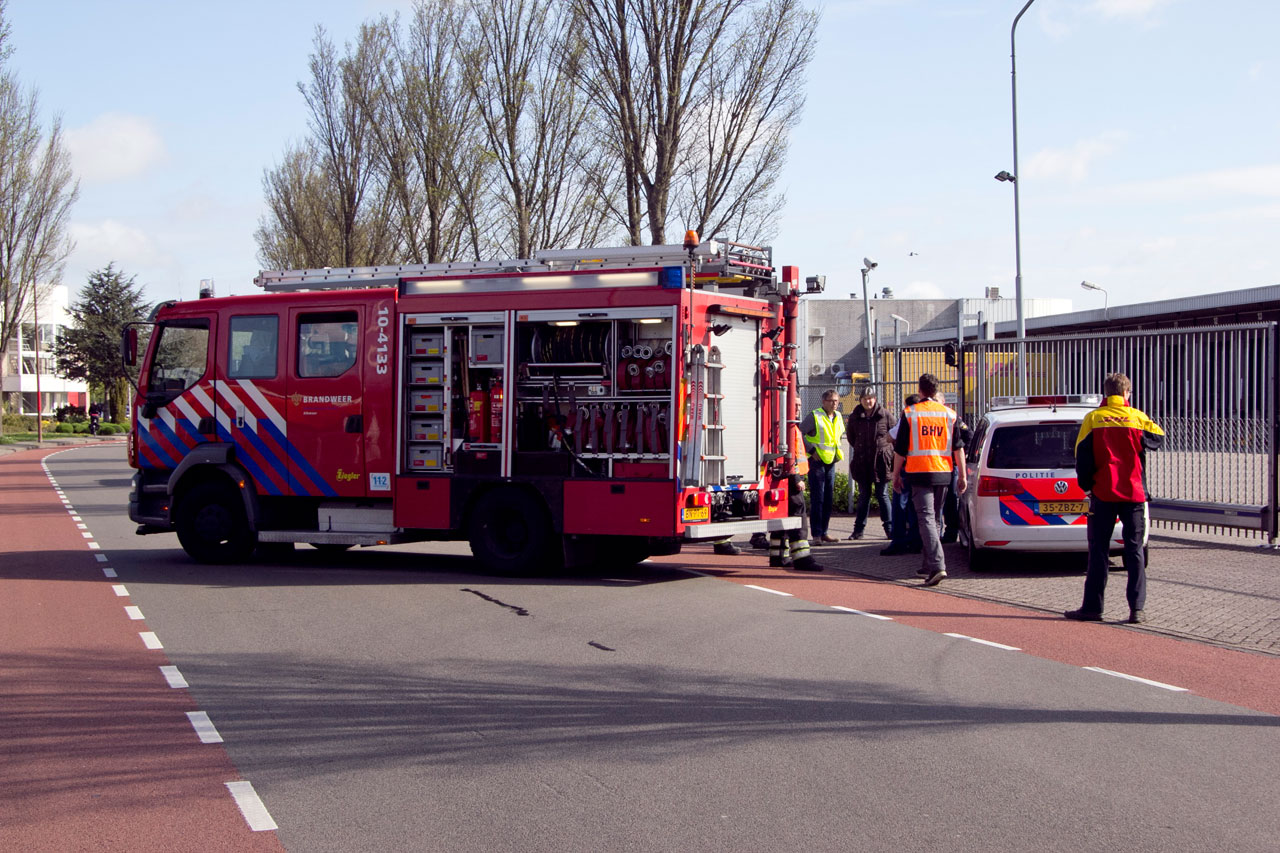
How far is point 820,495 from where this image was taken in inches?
598

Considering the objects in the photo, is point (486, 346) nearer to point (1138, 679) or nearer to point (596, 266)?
point (596, 266)

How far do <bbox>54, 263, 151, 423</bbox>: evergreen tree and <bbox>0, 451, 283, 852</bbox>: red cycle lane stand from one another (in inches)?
2663

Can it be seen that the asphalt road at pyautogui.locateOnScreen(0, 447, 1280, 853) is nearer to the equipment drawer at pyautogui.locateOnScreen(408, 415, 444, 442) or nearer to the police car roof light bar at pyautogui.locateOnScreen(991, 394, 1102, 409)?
the equipment drawer at pyautogui.locateOnScreen(408, 415, 444, 442)

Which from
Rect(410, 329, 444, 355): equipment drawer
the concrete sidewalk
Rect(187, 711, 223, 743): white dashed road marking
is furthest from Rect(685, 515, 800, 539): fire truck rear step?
Rect(187, 711, 223, 743): white dashed road marking

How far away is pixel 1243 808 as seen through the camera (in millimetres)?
5109

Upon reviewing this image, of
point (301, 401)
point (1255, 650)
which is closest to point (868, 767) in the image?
point (1255, 650)

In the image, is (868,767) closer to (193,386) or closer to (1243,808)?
(1243,808)

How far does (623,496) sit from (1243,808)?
7.07 metres

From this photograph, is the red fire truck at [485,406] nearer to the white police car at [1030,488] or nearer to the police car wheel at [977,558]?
the police car wheel at [977,558]

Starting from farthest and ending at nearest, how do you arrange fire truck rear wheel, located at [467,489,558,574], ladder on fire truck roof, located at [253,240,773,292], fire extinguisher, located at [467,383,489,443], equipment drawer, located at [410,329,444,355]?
1. equipment drawer, located at [410,329,444,355]
2. fire extinguisher, located at [467,383,489,443]
3. fire truck rear wheel, located at [467,489,558,574]
4. ladder on fire truck roof, located at [253,240,773,292]

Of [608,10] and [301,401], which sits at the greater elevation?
[608,10]

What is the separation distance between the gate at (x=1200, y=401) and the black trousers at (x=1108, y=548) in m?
4.72

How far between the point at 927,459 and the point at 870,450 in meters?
3.41

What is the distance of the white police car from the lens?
1173 cm
